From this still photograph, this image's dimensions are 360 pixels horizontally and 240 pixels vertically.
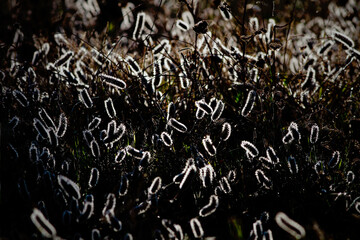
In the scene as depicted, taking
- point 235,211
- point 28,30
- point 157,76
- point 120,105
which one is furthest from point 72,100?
point 28,30

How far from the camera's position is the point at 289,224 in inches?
40.1

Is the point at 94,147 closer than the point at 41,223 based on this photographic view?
No

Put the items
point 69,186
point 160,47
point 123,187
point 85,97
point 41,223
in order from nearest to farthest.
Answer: point 41,223, point 69,186, point 123,187, point 85,97, point 160,47

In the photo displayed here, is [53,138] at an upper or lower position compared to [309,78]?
lower

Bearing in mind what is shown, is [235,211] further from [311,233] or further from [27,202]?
[27,202]

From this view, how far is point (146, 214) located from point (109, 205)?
10.2 inches

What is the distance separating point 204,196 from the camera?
1442 mm

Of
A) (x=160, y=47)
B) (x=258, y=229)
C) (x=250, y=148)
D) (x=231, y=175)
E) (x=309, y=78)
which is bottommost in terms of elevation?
(x=258, y=229)

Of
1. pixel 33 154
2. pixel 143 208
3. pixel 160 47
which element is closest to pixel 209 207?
pixel 143 208

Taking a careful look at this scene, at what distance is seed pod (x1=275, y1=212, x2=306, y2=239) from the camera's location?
1.00 metres

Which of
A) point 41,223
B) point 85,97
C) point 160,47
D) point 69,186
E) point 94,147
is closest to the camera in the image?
point 41,223

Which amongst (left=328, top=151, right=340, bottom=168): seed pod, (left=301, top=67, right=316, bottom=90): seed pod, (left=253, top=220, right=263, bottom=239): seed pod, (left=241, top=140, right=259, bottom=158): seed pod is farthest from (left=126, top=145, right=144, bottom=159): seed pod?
(left=301, top=67, right=316, bottom=90): seed pod

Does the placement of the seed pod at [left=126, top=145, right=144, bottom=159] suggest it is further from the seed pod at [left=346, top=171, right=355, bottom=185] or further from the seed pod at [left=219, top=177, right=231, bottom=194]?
the seed pod at [left=346, top=171, right=355, bottom=185]

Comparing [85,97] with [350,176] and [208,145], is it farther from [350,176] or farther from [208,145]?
[350,176]
